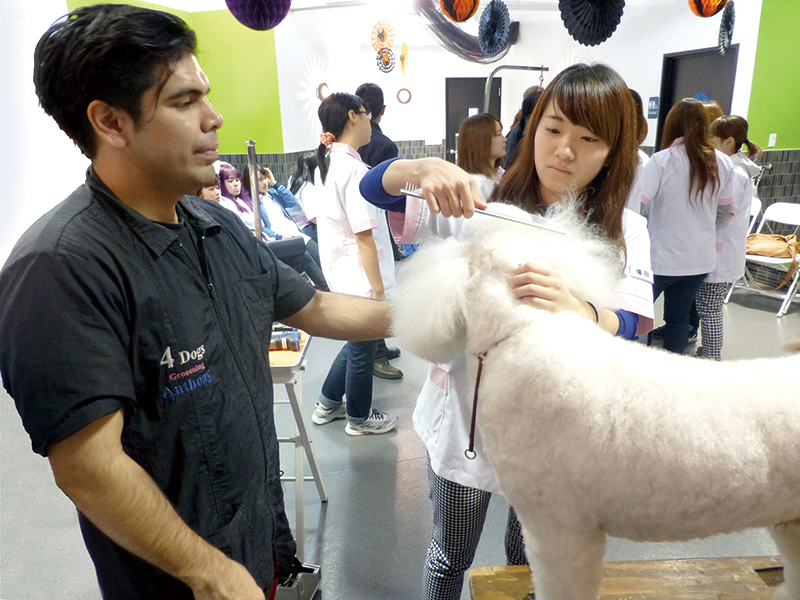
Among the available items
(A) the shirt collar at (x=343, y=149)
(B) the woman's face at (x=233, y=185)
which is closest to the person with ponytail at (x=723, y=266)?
(A) the shirt collar at (x=343, y=149)

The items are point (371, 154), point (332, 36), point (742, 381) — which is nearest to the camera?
point (742, 381)

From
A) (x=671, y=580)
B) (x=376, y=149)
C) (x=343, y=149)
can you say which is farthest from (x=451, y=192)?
(x=376, y=149)

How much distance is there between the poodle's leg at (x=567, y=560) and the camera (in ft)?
2.17

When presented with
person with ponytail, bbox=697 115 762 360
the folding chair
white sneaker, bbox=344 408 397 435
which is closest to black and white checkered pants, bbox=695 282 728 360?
person with ponytail, bbox=697 115 762 360

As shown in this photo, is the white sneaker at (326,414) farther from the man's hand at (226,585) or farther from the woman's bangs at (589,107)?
the woman's bangs at (589,107)

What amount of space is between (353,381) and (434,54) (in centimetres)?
774

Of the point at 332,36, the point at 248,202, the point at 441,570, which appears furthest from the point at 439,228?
the point at 332,36

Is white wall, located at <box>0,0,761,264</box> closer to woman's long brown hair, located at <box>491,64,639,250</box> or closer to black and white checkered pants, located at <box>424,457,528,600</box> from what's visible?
woman's long brown hair, located at <box>491,64,639,250</box>

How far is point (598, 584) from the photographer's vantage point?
2.26 feet

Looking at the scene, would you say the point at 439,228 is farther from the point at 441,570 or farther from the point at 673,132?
the point at 673,132

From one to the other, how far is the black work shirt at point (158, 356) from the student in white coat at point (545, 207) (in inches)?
12.6

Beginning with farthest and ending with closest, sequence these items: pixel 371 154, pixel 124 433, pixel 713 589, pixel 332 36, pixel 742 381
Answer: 1. pixel 332 36
2. pixel 371 154
3. pixel 713 589
4. pixel 124 433
5. pixel 742 381

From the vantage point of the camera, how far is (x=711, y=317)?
2.68m

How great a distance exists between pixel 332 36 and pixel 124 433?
687cm
